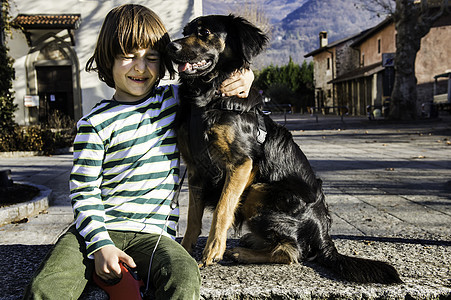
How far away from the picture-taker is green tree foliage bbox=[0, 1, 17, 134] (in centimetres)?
885

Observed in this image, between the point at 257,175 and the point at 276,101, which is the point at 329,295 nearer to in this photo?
the point at 257,175

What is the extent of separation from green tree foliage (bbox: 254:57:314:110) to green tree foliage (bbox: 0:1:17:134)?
39.5 m

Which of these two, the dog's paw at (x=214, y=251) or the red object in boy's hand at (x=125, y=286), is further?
the dog's paw at (x=214, y=251)

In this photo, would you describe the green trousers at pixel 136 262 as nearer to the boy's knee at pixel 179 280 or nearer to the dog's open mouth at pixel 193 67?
the boy's knee at pixel 179 280

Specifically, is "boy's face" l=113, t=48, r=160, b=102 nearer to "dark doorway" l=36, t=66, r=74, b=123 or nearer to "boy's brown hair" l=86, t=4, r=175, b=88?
"boy's brown hair" l=86, t=4, r=175, b=88

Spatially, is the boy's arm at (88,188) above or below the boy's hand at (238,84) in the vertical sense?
below

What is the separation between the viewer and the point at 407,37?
65.5 feet

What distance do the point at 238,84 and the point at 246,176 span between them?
605mm

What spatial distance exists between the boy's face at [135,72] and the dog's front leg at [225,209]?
71 cm

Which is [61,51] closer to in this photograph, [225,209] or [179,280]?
[225,209]

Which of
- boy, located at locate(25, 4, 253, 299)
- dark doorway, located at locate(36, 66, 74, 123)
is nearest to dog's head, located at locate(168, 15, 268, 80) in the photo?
boy, located at locate(25, 4, 253, 299)

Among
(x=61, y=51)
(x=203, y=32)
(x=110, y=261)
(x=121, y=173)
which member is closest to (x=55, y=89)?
(x=61, y=51)

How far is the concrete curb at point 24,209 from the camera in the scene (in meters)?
4.49

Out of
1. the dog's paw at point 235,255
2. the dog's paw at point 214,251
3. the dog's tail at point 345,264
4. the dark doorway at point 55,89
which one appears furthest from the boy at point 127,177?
the dark doorway at point 55,89
